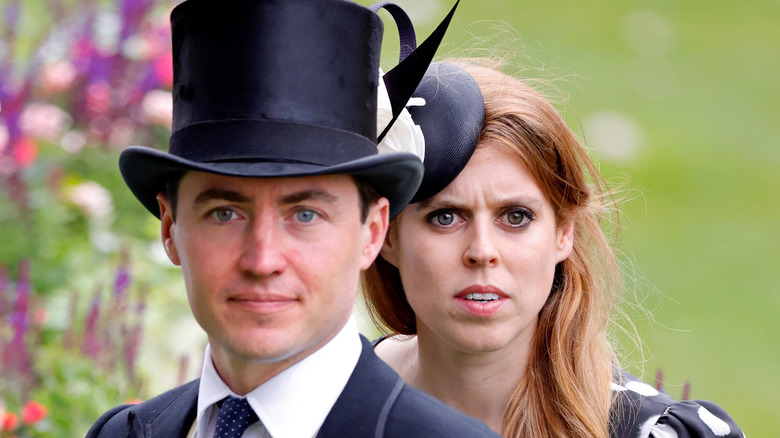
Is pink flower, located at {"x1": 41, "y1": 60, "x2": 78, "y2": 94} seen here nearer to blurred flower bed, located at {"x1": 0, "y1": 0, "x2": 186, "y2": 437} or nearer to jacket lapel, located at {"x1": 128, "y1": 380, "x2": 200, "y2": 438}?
blurred flower bed, located at {"x1": 0, "y1": 0, "x2": 186, "y2": 437}

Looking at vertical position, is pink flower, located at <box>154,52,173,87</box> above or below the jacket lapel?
above

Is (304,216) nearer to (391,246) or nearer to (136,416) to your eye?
(136,416)

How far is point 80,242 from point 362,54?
3206 mm

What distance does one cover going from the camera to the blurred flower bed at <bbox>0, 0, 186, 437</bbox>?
4879 mm

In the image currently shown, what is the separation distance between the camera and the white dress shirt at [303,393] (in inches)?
112

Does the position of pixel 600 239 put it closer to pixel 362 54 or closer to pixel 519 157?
pixel 519 157

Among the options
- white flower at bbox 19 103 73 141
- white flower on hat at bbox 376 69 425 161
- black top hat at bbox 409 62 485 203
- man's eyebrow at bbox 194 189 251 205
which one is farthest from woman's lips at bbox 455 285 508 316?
white flower at bbox 19 103 73 141

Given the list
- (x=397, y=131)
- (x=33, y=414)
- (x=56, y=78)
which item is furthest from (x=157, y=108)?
(x=397, y=131)

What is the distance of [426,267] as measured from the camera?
12.8 ft

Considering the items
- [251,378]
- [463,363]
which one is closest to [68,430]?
[463,363]

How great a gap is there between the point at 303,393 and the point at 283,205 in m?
0.50

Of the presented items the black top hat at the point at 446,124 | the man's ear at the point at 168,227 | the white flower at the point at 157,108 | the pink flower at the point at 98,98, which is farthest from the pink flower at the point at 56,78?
the man's ear at the point at 168,227

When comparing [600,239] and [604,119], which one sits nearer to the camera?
[600,239]

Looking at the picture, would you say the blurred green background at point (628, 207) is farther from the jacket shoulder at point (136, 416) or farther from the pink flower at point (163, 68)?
the jacket shoulder at point (136, 416)
